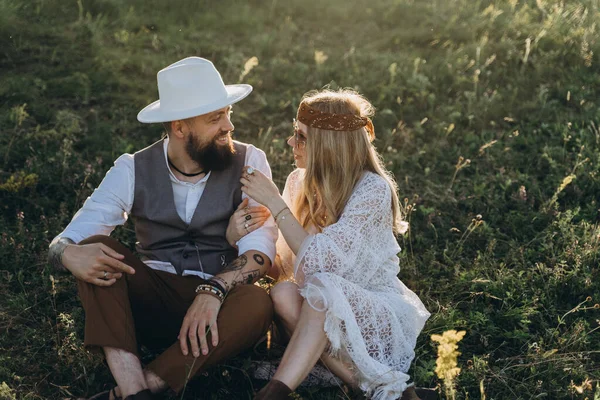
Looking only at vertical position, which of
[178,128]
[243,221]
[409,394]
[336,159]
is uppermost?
[178,128]

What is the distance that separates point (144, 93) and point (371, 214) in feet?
12.7

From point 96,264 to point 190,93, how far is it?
1119 mm

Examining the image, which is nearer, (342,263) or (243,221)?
(342,263)

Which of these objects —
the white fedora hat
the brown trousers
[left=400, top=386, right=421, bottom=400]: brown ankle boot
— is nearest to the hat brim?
the white fedora hat

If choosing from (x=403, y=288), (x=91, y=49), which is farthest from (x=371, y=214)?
(x=91, y=49)

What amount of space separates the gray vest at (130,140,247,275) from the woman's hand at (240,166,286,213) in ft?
0.55

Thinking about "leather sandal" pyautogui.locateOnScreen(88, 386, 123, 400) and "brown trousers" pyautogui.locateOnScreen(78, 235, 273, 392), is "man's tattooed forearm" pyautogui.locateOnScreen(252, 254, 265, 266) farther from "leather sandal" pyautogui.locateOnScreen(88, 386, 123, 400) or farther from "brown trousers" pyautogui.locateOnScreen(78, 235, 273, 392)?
"leather sandal" pyautogui.locateOnScreen(88, 386, 123, 400)

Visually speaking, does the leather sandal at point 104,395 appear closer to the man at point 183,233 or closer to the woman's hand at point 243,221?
the man at point 183,233

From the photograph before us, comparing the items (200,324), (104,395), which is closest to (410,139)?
(200,324)

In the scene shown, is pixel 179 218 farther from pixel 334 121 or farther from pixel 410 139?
pixel 410 139

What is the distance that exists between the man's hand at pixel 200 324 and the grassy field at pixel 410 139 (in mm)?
447

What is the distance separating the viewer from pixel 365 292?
3.92 metres

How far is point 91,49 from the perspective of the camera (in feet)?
24.9

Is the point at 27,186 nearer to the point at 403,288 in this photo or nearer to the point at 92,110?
the point at 92,110
